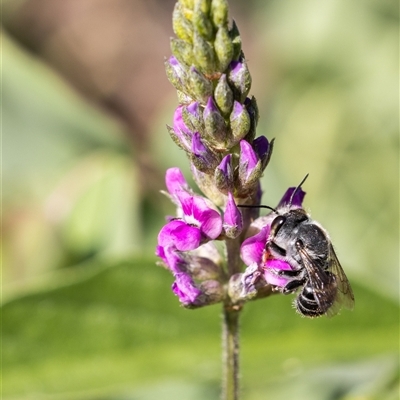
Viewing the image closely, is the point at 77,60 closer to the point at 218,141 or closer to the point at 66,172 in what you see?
the point at 66,172

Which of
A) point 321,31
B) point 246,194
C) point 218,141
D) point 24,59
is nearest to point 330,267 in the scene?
point 246,194

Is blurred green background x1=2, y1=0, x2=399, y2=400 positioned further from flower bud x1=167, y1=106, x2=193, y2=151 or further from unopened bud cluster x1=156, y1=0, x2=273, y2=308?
flower bud x1=167, y1=106, x2=193, y2=151

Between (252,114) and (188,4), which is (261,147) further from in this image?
(188,4)

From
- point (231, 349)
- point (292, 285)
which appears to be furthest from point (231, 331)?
point (292, 285)

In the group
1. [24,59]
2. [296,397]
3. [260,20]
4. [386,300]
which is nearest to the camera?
[386,300]

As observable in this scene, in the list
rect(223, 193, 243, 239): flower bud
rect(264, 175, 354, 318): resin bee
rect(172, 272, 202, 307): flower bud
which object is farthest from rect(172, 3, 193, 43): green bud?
rect(172, 272, 202, 307): flower bud

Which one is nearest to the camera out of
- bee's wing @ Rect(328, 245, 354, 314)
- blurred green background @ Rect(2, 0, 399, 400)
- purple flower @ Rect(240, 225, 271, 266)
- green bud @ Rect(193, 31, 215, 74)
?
green bud @ Rect(193, 31, 215, 74)

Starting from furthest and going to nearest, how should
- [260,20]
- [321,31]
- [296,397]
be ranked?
[260,20], [321,31], [296,397]

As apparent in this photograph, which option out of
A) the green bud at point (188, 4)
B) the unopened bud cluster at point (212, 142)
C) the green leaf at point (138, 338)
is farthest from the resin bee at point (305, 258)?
the green leaf at point (138, 338)
